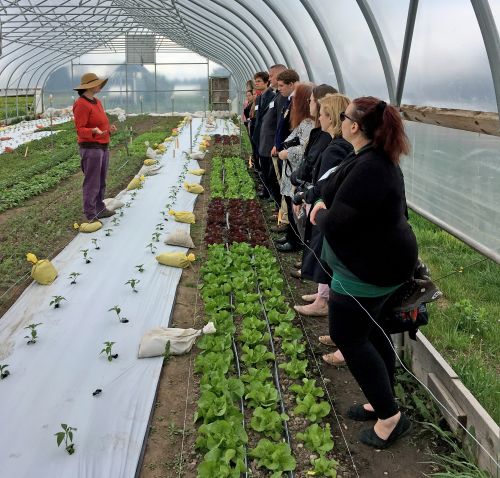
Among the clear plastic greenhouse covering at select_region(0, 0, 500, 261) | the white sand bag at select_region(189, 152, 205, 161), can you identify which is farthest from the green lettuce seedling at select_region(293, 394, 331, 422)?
the white sand bag at select_region(189, 152, 205, 161)

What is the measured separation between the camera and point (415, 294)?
9.00 ft

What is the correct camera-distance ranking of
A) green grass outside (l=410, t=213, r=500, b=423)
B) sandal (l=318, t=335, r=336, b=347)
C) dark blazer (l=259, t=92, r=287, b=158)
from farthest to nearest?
dark blazer (l=259, t=92, r=287, b=158) < sandal (l=318, t=335, r=336, b=347) < green grass outside (l=410, t=213, r=500, b=423)

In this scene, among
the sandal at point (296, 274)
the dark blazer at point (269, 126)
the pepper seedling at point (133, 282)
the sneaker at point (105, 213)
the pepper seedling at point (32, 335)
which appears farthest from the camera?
the sneaker at point (105, 213)

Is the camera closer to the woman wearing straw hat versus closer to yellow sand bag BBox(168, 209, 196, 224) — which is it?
yellow sand bag BBox(168, 209, 196, 224)

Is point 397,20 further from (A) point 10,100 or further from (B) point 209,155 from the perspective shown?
(A) point 10,100

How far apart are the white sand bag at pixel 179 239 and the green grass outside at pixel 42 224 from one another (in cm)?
127

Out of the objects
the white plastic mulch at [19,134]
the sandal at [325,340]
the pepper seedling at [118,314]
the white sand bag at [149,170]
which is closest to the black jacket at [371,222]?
the sandal at [325,340]

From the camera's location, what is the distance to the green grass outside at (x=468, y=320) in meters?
3.21

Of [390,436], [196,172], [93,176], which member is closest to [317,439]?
[390,436]

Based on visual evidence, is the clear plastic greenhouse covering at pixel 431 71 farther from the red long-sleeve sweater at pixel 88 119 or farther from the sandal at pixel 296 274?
the red long-sleeve sweater at pixel 88 119

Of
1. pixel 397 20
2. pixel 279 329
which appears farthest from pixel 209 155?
pixel 279 329

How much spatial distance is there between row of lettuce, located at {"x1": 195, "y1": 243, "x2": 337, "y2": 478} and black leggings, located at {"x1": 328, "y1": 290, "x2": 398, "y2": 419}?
16.1 inches

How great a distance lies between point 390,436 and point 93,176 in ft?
16.9

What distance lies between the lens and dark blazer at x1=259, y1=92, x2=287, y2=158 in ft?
21.5
